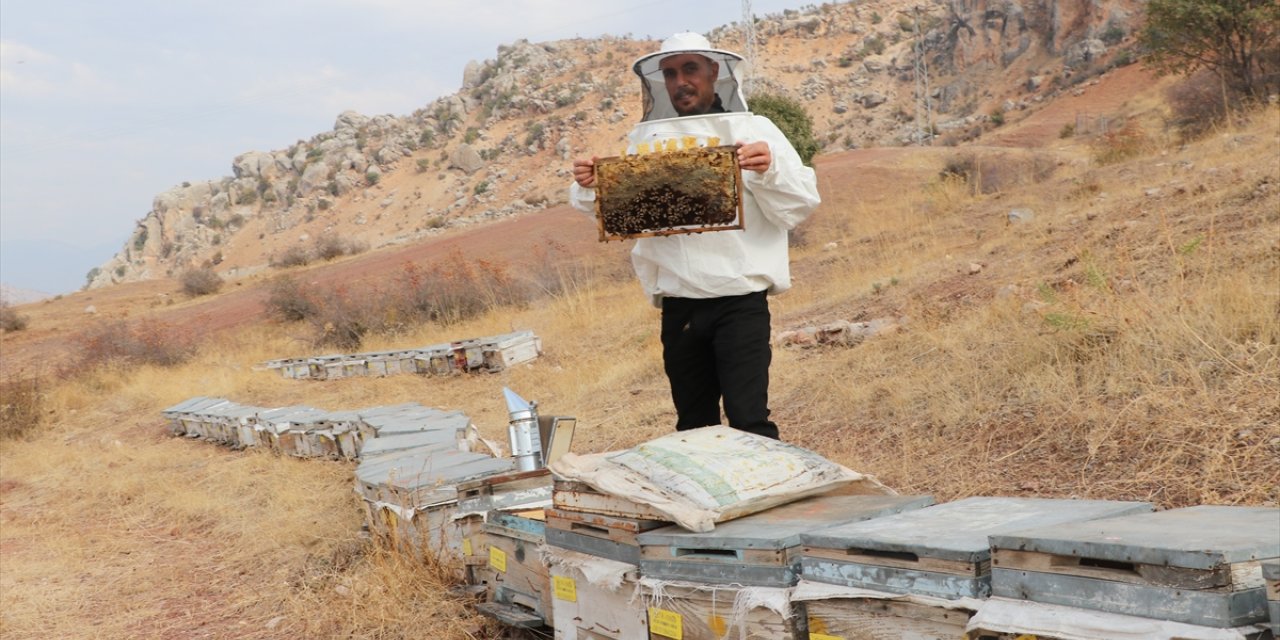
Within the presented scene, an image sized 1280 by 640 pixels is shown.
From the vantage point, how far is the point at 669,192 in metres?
3.54

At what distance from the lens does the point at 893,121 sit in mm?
44906

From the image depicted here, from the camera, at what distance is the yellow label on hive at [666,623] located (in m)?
2.68

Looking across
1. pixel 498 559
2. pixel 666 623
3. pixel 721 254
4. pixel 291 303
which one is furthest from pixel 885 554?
pixel 291 303

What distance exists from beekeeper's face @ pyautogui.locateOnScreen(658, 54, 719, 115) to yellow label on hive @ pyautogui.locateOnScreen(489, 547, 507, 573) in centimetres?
187

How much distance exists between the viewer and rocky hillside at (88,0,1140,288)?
1607 inches

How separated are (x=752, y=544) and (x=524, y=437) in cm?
219

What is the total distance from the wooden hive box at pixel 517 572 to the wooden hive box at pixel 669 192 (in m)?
1.15

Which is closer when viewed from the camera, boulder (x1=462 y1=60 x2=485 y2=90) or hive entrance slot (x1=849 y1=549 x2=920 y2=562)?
hive entrance slot (x1=849 y1=549 x2=920 y2=562)

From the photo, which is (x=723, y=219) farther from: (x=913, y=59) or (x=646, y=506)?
(x=913, y=59)

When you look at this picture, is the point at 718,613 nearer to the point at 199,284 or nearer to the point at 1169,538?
the point at 1169,538

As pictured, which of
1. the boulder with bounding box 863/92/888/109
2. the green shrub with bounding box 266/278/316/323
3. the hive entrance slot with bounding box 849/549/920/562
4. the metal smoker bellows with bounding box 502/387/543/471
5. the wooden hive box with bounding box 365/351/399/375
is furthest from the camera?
the boulder with bounding box 863/92/888/109

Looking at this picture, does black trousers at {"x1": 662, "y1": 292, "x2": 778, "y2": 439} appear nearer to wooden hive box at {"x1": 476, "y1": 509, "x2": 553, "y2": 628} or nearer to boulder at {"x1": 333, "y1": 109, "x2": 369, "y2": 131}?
wooden hive box at {"x1": 476, "y1": 509, "x2": 553, "y2": 628}

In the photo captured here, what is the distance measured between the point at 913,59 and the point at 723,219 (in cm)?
4982

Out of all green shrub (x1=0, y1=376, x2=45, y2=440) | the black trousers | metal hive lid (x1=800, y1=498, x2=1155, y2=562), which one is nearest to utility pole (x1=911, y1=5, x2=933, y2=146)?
green shrub (x1=0, y1=376, x2=45, y2=440)
